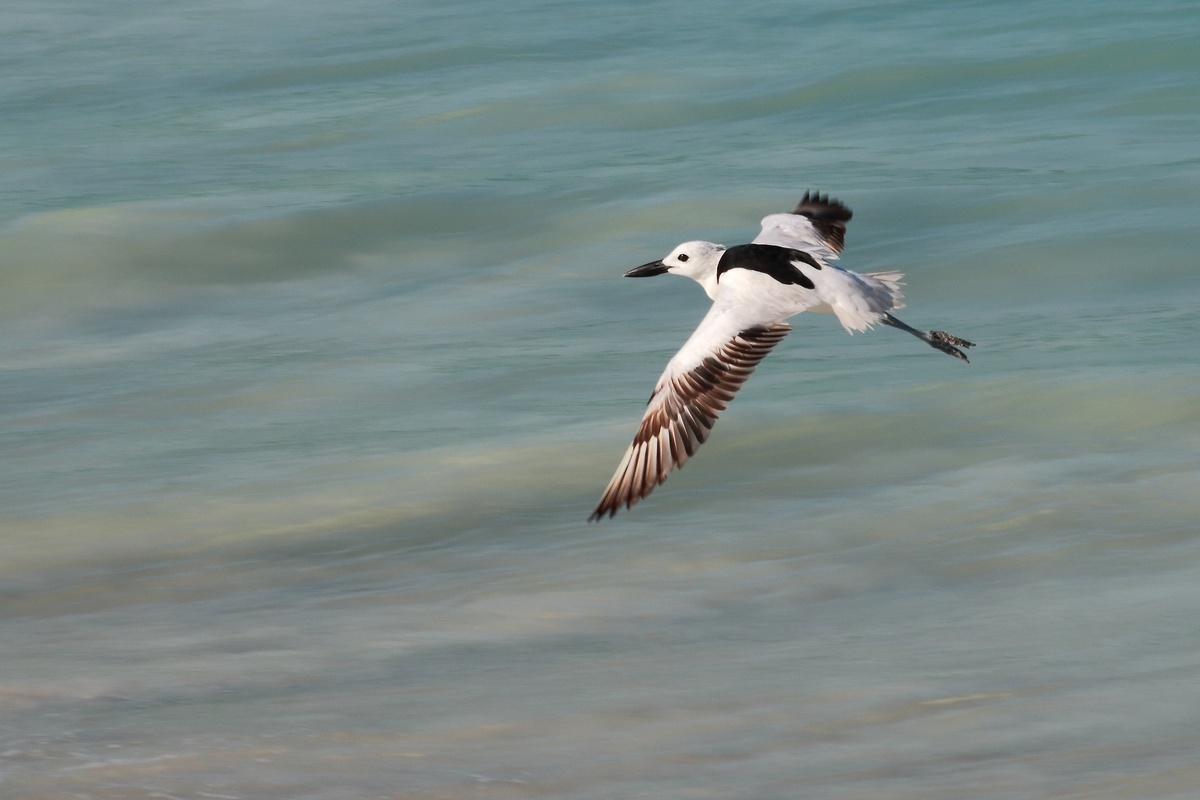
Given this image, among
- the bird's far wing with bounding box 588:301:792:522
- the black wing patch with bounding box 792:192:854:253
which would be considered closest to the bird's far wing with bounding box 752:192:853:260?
the black wing patch with bounding box 792:192:854:253

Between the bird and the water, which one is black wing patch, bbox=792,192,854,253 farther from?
the water

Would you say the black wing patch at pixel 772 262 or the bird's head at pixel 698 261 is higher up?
the bird's head at pixel 698 261

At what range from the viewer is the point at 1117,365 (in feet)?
42.4

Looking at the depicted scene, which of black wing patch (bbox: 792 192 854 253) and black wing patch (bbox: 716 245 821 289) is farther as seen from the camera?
black wing patch (bbox: 792 192 854 253)

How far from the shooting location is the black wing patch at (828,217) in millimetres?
10972

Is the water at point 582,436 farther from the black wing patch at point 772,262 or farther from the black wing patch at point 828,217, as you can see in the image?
the black wing patch at point 772,262

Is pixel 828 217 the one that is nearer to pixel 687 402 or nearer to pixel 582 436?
pixel 582 436

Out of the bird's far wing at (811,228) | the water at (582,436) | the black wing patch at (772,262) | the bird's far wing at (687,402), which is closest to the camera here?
the water at (582,436)

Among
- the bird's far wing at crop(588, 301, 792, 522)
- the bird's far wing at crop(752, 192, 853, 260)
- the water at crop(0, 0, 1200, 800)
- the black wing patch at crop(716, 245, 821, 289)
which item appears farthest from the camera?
the bird's far wing at crop(752, 192, 853, 260)

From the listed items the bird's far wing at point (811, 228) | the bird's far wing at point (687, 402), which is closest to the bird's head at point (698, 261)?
the bird's far wing at point (811, 228)

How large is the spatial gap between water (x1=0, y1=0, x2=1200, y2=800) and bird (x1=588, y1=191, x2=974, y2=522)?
772 millimetres

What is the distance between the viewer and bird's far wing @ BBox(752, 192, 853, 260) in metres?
10.6

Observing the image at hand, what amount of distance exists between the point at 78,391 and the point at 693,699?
671 centimetres

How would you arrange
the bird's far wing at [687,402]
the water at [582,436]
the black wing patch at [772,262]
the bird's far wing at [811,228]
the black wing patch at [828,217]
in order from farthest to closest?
the black wing patch at [828,217]
the bird's far wing at [811,228]
the black wing patch at [772,262]
the bird's far wing at [687,402]
the water at [582,436]
